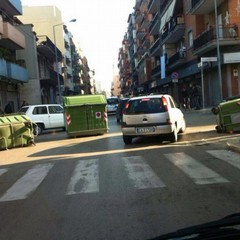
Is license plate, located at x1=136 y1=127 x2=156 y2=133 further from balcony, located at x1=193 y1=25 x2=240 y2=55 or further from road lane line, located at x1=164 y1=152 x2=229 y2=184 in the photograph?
balcony, located at x1=193 y1=25 x2=240 y2=55

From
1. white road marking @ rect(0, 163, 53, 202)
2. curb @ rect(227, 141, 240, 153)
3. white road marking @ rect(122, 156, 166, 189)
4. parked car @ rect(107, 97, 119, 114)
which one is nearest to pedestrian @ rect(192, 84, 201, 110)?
parked car @ rect(107, 97, 119, 114)

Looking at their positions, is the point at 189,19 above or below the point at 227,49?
above

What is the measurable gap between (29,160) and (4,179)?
314cm

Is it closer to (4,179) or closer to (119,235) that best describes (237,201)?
(119,235)

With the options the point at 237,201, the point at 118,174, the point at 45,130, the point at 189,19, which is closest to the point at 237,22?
the point at 189,19

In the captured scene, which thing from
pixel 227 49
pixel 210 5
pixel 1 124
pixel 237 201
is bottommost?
pixel 237 201

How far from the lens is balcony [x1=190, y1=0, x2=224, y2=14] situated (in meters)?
35.0

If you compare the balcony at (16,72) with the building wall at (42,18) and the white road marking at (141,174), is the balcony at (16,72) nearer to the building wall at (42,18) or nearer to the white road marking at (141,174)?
the white road marking at (141,174)

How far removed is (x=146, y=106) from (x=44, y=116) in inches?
424

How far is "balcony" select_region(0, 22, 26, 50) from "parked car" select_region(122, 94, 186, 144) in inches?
910

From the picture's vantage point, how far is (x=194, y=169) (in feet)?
33.8

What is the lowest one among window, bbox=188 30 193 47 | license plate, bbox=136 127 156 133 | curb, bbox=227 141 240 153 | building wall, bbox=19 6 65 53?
curb, bbox=227 141 240 153

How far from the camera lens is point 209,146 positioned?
1431 cm

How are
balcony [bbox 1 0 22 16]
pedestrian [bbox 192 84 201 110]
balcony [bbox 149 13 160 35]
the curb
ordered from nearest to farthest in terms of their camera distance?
1. the curb
2. pedestrian [bbox 192 84 201 110]
3. balcony [bbox 1 0 22 16]
4. balcony [bbox 149 13 160 35]
